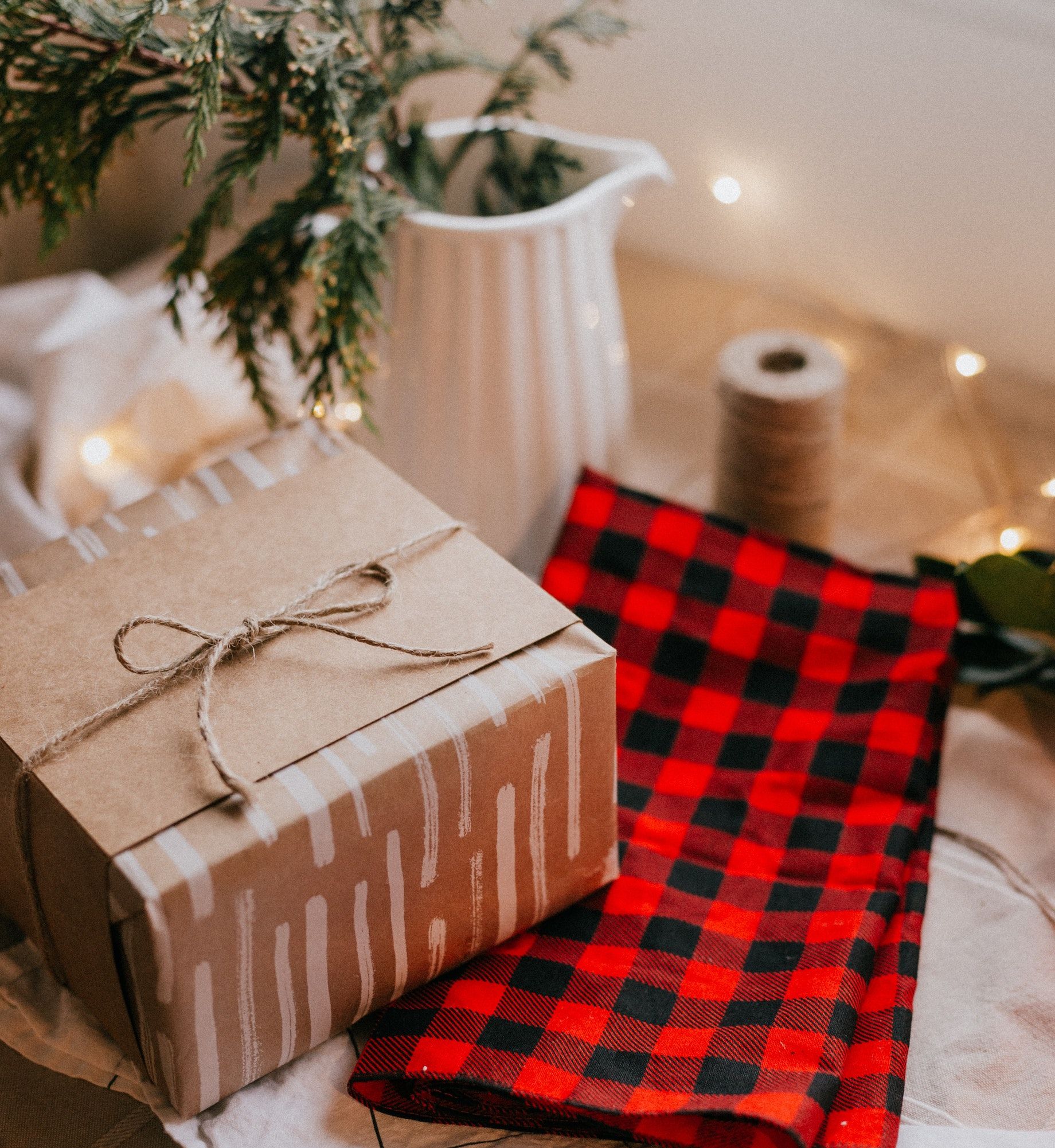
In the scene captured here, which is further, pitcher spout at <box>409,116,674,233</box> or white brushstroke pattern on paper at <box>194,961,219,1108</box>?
pitcher spout at <box>409,116,674,233</box>

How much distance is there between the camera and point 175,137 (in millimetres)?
1267

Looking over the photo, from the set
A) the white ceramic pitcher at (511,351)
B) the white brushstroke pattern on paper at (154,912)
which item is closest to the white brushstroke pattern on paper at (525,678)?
the white brushstroke pattern on paper at (154,912)

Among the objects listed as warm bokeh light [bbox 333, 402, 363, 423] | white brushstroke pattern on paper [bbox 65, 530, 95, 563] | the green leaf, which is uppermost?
white brushstroke pattern on paper [bbox 65, 530, 95, 563]

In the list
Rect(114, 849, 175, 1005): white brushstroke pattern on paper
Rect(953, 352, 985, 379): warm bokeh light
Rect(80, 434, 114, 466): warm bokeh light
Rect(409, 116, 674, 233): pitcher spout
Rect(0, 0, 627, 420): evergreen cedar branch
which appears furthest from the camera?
Rect(953, 352, 985, 379): warm bokeh light

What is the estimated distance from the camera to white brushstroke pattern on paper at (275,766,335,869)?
23.6 inches

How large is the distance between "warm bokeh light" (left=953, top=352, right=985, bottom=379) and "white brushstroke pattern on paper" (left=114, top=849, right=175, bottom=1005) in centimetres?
91

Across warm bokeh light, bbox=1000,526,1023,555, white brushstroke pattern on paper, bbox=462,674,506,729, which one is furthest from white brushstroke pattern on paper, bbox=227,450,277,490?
warm bokeh light, bbox=1000,526,1023,555

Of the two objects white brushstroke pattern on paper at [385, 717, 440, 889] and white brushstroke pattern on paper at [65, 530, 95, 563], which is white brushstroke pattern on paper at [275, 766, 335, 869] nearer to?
white brushstroke pattern on paper at [385, 717, 440, 889]

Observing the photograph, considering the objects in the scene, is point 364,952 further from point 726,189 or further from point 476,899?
point 726,189

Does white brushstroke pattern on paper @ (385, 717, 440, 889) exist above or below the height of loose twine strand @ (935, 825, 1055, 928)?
above

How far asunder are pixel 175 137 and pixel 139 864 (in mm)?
931

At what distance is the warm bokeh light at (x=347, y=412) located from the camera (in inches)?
43.6

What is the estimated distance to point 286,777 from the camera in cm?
61

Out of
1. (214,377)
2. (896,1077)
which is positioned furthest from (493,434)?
(896,1077)
